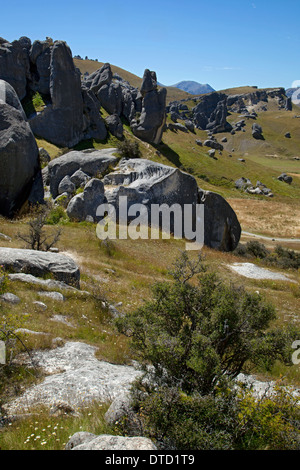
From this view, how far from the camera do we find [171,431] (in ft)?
13.7

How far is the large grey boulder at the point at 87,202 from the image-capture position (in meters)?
22.5

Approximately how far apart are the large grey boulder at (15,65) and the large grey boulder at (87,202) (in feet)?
94.3

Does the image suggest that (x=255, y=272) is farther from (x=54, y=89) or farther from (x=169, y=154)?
(x=169, y=154)

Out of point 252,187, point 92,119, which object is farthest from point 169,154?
point 92,119

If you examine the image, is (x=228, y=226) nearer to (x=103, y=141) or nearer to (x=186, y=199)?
(x=186, y=199)

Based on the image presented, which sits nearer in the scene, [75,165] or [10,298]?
[10,298]

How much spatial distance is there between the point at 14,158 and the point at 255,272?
62.8 feet

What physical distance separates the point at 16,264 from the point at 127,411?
26.7 feet

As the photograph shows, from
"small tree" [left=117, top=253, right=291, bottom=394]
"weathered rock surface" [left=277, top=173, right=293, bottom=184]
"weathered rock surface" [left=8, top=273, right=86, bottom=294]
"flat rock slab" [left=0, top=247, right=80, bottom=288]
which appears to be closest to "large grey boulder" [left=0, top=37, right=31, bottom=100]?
"flat rock slab" [left=0, top=247, right=80, bottom=288]

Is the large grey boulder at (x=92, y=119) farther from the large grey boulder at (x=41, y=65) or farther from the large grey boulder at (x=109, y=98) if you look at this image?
the large grey boulder at (x=109, y=98)

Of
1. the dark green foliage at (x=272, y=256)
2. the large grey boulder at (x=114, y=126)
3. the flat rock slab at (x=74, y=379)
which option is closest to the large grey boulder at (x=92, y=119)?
the large grey boulder at (x=114, y=126)

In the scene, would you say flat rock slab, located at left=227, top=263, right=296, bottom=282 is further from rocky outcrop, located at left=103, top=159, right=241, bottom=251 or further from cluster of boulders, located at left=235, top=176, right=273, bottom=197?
cluster of boulders, located at left=235, top=176, right=273, bottom=197

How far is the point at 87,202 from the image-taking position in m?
23.1

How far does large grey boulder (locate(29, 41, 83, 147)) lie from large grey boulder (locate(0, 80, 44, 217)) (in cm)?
1608
